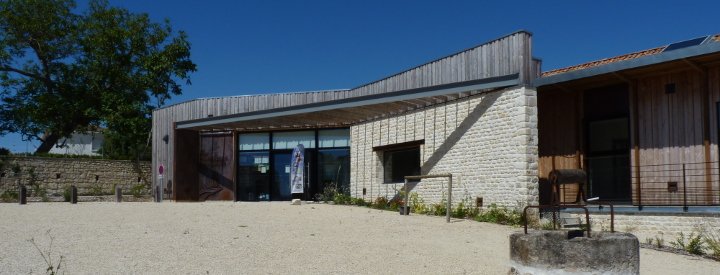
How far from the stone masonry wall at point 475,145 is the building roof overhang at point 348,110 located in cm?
30

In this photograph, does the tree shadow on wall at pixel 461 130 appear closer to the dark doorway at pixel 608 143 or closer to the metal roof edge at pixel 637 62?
the metal roof edge at pixel 637 62

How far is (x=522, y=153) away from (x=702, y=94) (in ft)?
11.0

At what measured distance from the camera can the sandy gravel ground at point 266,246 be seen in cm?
740

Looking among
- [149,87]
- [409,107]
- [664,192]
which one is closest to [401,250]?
[664,192]

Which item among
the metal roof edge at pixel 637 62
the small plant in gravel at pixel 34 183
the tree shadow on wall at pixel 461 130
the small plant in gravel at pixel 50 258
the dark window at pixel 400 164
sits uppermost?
the metal roof edge at pixel 637 62

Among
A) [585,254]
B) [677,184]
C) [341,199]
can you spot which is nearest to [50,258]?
[585,254]

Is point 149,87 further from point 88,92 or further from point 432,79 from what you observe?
point 432,79

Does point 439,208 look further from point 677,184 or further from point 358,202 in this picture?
point 677,184

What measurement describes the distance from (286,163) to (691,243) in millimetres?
13898

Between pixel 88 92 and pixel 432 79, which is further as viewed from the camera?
pixel 88 92

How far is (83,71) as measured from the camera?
2825cm

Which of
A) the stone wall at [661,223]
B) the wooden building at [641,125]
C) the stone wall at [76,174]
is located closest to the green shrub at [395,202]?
the wooden building at [641,125]

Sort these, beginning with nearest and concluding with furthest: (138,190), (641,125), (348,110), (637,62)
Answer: (637,62), (641,125), (348,110), (138,190)

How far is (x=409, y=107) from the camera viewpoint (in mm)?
16188
